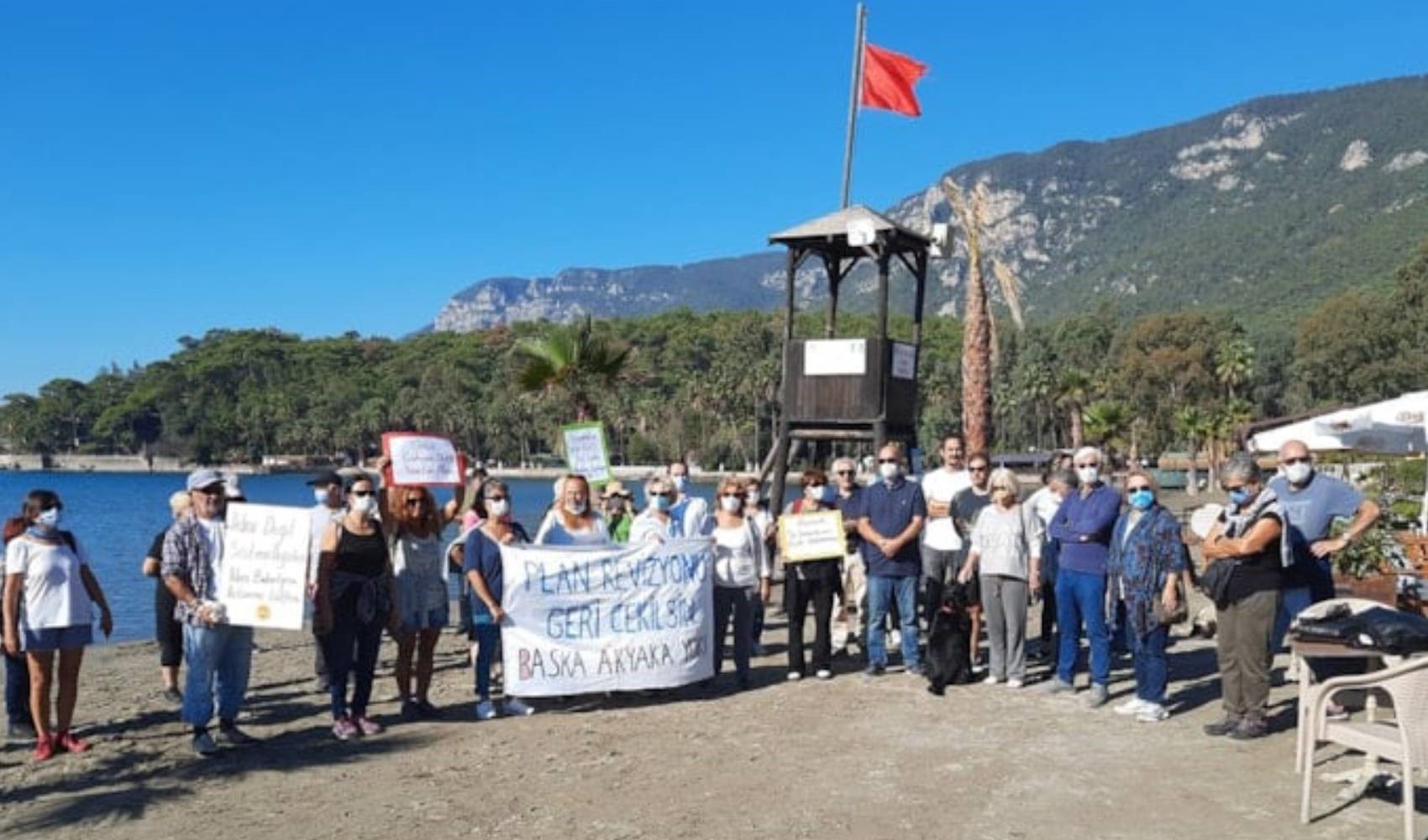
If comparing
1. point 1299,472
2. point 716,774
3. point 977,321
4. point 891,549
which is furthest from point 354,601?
point 977,321

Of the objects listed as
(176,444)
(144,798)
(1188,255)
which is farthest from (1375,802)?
(1188,255)

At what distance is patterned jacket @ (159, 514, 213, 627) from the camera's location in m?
7.50

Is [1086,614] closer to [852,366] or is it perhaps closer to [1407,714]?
[1407,714]

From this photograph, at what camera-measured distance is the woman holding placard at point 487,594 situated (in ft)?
28.2

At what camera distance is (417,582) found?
331 inches

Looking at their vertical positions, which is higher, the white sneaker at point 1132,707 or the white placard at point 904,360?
the white placard at point 904,360

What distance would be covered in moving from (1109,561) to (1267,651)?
133cm

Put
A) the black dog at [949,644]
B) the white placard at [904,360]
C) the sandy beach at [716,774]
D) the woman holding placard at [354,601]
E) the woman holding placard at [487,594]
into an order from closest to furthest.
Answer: the sandy beach at [716,774] → the woman holding placard at [354,601] → the woman holding placard at [487,594] → the black dog at [949,644] → the white placard at [904,360]

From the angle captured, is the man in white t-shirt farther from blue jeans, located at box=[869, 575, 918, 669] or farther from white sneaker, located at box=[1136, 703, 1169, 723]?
white sneaker, located at box=[1136, 703, 1169, 723]

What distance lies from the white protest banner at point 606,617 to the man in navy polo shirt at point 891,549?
138 centimetres

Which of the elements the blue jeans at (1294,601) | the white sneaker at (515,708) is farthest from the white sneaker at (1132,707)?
the white sneaker at (515,708)

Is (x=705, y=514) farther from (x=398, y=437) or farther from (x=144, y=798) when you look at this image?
(x=144, y=798)

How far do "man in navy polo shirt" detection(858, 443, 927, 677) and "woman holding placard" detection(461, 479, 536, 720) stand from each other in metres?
2.98

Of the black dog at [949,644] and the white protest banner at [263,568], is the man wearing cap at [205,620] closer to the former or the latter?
the white protest banner at [263,568]
